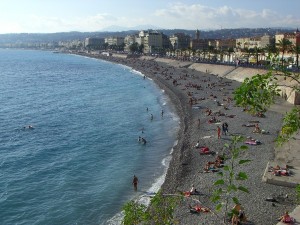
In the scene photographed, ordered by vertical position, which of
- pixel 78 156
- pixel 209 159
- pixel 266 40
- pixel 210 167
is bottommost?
pixel 78 156

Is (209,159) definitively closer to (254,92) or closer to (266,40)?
(254,92)

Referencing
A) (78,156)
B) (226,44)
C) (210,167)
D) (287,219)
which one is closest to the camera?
(287,219)

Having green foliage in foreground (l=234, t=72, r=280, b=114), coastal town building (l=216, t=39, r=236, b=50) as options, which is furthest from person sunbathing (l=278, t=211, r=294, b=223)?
coastal town building (l=216, t=39, r=236, b=50)

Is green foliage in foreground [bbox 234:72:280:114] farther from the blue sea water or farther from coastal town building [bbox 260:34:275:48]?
coastal town building [bbox 260:34:275:48]

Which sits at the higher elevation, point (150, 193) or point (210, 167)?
point (210, 167)

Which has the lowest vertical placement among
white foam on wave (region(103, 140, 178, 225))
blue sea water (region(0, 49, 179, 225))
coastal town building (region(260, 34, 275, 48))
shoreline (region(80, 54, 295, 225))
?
blue sea water (region(0, 49, 179, 225))

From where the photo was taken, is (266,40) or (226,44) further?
(226,44)

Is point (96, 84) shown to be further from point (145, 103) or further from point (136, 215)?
point (136, 215)

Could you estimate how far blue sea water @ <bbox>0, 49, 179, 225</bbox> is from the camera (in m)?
26.2

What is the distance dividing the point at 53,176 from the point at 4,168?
536cm

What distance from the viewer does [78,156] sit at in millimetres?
37875

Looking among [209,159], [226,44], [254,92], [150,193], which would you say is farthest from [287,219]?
[226,44]

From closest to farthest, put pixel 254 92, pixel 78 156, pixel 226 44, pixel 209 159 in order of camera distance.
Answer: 1. pixel 254 92
2. pixel 209 159
3. pixel 78 156
4. pixel 226 44

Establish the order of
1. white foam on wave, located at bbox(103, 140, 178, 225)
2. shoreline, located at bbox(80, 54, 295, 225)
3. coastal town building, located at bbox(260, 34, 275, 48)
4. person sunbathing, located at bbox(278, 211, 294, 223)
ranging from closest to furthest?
person sunbathing, located at bbox(278, 211, 294, 223) < shoreline, located at bbox(80, 54, 295, 225) < white foam on wave, located at bbox(103, 140, 178, 225) < coastal town building, located at bbox(260, 34, 275, 48)
